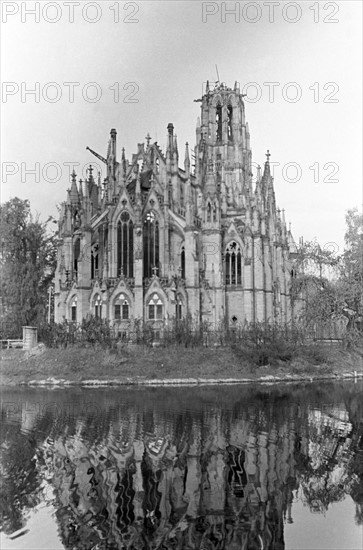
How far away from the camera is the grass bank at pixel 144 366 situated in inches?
1789

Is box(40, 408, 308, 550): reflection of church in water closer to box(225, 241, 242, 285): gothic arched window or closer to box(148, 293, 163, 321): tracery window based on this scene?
box(148, 293, 163, 321): tracery window

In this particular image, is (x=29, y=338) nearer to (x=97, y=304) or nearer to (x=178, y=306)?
(x=97, y=304)

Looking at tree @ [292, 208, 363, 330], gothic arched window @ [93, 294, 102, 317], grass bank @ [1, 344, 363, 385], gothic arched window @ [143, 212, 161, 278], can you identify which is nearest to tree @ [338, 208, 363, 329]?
tree @ [292, 208, 363, 330]

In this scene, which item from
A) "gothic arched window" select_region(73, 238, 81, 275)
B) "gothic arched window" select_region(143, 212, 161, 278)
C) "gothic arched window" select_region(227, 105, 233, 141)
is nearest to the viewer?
"gothic arched window" select_region(143, 212, 161, 278)

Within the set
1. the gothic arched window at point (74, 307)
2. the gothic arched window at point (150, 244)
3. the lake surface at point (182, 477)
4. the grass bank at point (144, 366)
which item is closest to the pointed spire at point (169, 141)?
the gothic arched window at point (150, 244)

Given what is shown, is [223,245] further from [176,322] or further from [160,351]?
[160,351]

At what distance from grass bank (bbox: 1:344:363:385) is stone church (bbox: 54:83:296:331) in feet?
34.3

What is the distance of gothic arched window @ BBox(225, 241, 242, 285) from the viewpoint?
226 feet

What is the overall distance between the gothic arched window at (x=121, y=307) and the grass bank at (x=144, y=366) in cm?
1348

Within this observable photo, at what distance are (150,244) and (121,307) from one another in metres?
7.75

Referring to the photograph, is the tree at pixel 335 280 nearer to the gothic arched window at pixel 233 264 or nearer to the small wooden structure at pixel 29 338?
the gothic arched window at pixel 233 264

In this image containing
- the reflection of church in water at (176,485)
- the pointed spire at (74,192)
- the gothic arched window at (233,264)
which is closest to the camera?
the reflection of church in water at (176,485)

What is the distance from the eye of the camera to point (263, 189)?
82.1 metres

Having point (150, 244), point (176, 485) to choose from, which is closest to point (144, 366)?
point (150, 244)
